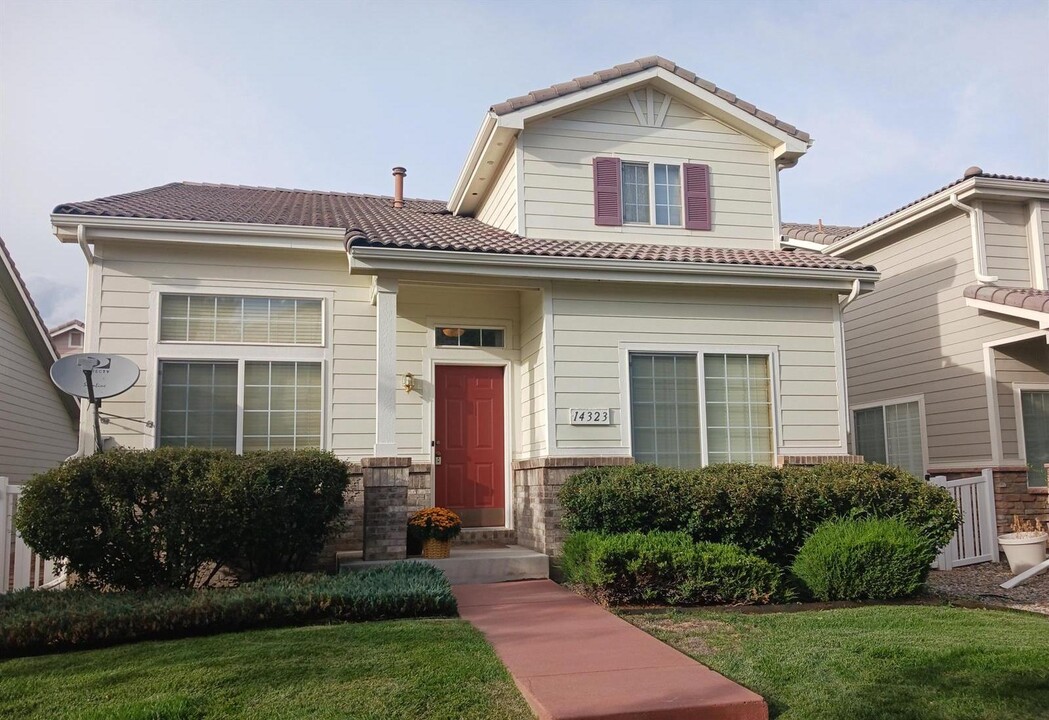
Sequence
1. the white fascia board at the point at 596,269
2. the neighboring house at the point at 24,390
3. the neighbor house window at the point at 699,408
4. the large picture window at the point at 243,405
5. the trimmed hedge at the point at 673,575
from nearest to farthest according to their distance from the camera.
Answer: the trimmed hedge at the point at 673,575, the white fascia board at the point at 596,269, the large picture window at the point at 243,405, the neighbor house window at the point at 699,408, the neighboring house at the point at 24,390

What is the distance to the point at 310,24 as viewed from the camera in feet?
32.8

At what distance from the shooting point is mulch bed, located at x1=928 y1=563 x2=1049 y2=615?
806cm

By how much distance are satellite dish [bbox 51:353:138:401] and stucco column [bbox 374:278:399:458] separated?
8.28 feet

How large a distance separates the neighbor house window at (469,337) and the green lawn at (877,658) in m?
4.79

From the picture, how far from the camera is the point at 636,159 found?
10945mm

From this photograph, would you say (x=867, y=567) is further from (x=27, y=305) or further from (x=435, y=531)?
(x=27, y=305)

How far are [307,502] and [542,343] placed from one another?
336 cm

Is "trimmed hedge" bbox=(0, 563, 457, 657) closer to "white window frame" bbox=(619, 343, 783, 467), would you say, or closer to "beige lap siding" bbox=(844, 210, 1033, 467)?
"white window frame" bbox=(619, 343, 783, 467)

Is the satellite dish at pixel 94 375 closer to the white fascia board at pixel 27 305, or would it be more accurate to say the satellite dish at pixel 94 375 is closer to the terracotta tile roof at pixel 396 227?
the terracotta tile roof at pixel 396 227

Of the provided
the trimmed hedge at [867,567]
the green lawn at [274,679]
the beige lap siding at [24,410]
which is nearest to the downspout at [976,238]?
the trimmed hedge at [867,567]

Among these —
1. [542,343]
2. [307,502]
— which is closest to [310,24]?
[542,343]

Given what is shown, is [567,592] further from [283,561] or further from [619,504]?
[283,561]

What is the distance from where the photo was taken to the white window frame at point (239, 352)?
9367mm

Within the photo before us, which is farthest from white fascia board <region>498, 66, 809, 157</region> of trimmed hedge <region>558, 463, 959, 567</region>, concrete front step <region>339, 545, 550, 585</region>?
concrete front step <region>339, 545, 550, 585</region>
